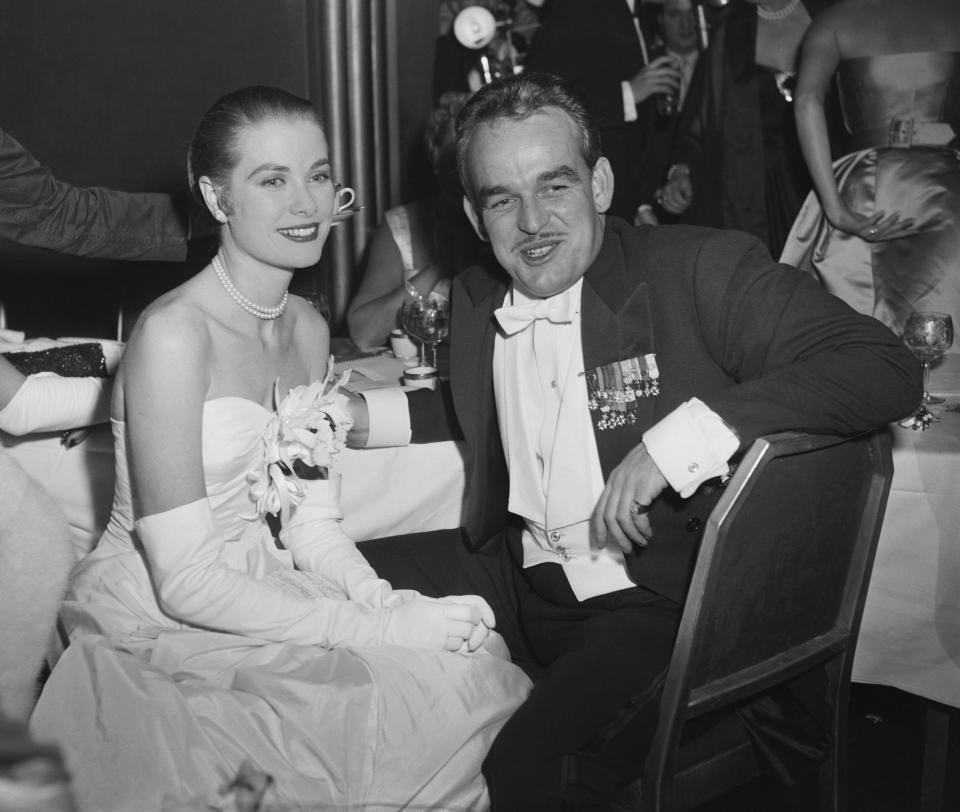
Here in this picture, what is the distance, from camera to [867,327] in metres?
1.61

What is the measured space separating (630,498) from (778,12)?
9.30 ft

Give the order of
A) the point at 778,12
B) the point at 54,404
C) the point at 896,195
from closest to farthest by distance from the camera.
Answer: the point at 54,404 → the point at 896,195 → the point at 778,12

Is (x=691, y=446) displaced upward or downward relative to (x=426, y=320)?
downward

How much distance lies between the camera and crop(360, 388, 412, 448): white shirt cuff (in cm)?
210

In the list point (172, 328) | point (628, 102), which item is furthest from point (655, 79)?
point (172, 328)

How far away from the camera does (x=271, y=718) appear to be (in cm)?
138

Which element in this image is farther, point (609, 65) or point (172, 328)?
point (609, 65)

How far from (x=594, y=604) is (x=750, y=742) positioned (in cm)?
33

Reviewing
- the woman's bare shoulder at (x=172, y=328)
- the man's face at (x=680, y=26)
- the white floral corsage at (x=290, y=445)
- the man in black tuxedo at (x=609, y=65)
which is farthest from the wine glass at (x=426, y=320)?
the man's face at (x=680, y=26)

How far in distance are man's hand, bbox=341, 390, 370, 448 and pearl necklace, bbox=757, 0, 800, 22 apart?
98.3 inches

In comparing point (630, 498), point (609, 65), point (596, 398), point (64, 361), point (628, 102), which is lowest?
point (630, 498)

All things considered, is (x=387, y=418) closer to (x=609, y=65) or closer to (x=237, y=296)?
(x=237, y=296)

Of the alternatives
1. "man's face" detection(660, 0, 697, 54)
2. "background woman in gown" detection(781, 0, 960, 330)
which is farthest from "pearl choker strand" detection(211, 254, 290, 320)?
"man's face" detection(660, 0, 697, 54)

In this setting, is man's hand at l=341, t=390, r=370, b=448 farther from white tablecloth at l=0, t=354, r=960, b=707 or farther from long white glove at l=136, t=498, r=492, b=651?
long white glove at l=136, t=498, r=492, b=651
